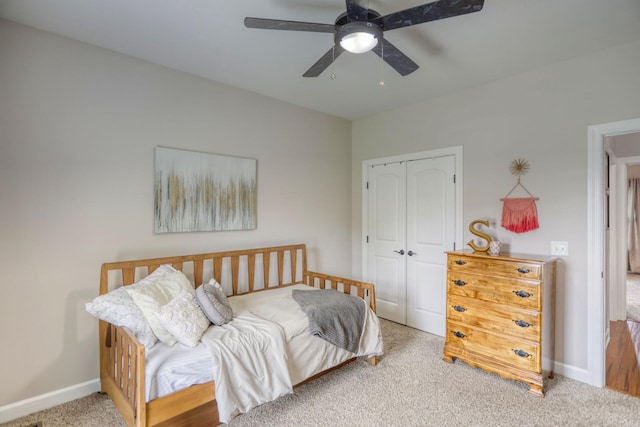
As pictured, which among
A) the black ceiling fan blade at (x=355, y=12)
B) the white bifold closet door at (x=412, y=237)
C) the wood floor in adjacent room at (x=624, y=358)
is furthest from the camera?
the white bifold closet door at (x=412, y=237)

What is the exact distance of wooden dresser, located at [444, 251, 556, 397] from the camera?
2439 millimetres

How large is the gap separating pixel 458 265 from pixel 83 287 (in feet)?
9.91

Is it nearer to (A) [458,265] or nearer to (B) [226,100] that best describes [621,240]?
(A) [458,265]

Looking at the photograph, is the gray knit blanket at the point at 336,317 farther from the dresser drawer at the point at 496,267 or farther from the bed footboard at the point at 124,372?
the bed footboard at the point at 124,372

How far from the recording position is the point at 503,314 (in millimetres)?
2596

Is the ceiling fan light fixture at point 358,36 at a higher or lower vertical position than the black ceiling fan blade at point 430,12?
lower

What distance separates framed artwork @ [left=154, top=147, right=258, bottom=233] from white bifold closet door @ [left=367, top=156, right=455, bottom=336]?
165 cm

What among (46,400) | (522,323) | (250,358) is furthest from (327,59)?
(46,400)

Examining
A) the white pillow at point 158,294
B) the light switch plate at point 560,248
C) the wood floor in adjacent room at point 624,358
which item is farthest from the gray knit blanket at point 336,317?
the wood floor in adjacent room at point 624,358

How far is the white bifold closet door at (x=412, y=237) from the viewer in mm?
3557

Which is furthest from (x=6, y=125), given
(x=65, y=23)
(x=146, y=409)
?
(x=146, y=409)

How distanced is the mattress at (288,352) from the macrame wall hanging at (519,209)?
152cm

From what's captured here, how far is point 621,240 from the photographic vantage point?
3.89 m

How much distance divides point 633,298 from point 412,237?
4.06 m
